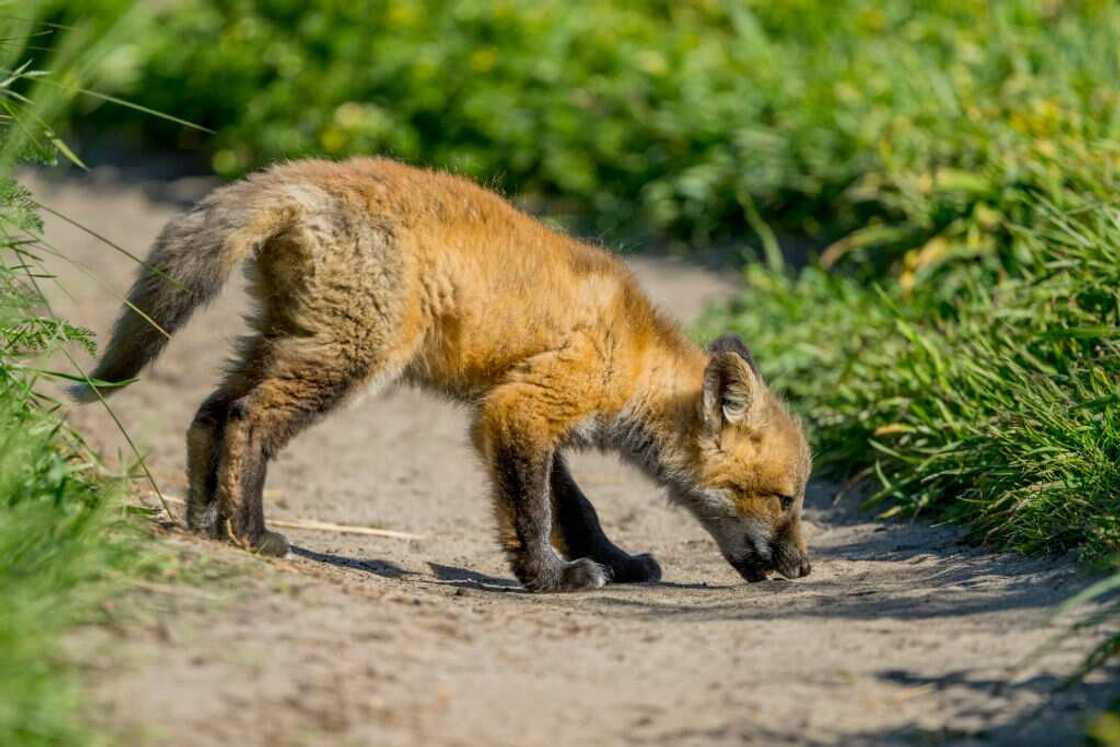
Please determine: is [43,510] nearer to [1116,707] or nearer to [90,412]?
[1116,707]

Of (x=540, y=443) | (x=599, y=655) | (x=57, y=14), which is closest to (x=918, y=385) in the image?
(x=540, y=443)

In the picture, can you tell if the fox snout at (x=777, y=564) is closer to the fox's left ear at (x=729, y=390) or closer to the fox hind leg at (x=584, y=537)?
the fox hind leg at (x=584, y=537)

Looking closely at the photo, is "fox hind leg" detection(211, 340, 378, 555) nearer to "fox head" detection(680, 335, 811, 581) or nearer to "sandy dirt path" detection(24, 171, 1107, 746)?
"sandy dirt path" detection(24, 171, 1107, 746)

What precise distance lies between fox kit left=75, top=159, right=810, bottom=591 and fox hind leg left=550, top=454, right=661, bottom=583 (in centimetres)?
1

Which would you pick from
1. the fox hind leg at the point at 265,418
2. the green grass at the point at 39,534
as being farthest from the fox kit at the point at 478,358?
the green grass at the point at 39,534

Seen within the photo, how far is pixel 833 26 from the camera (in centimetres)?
1284

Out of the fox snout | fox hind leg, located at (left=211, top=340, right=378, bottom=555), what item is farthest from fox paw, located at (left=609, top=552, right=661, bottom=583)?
fox hind leg, located at (left=211, top=340, right=378, bottom=555)

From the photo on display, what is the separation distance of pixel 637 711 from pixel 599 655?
0.55 meters

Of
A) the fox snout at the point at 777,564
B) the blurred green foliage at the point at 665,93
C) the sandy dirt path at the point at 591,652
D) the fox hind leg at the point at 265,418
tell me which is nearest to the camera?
the sandy dirt path at the point at 591,652

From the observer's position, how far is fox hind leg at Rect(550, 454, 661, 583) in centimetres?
655

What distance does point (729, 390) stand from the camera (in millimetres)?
6660

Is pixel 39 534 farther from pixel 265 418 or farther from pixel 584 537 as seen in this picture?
pixel 584 537

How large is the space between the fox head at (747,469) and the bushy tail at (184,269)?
7.10 ft

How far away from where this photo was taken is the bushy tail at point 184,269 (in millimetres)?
5734
